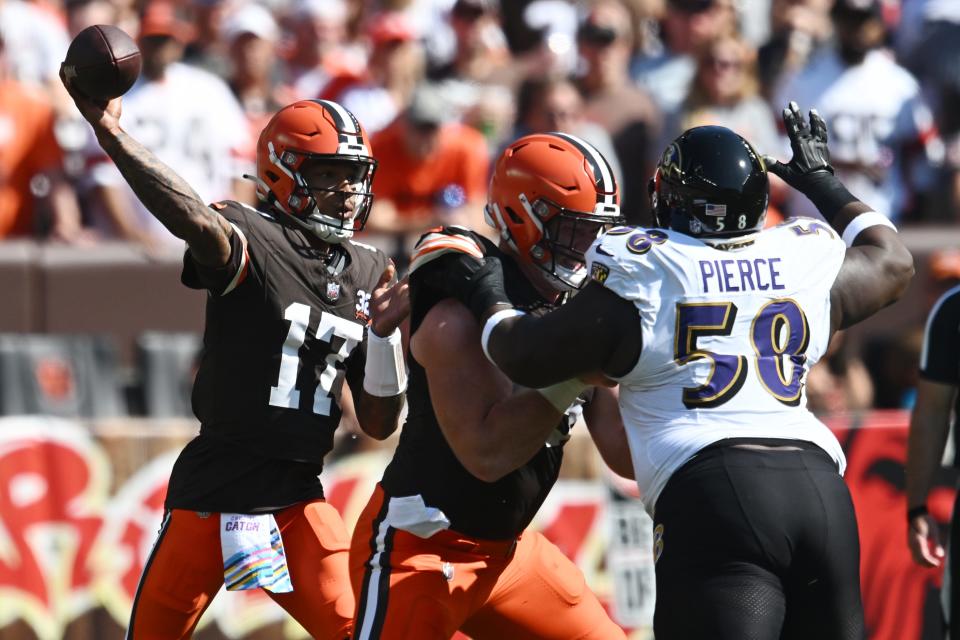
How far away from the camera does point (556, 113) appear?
8180 millimetres

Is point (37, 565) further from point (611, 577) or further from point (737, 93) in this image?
point (737, 93)

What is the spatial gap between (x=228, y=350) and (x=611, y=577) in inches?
103

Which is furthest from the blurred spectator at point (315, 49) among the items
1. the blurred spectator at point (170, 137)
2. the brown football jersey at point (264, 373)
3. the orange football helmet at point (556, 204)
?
the orange football helmet at point (556, 204)

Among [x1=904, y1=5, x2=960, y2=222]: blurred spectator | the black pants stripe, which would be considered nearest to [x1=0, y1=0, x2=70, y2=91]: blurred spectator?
[x1=904, y1=5, x2=960, y2=222]: blurred spectator

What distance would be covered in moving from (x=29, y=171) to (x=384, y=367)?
423cm

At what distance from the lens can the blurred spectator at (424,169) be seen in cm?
817

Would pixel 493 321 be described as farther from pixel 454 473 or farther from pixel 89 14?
pixel 89 14

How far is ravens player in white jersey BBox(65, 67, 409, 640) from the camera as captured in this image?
4.65 meters

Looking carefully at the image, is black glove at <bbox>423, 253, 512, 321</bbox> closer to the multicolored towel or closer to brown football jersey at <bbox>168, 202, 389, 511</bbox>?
brown football jersey at <bbox>168, 202, 389, 511</bbox>

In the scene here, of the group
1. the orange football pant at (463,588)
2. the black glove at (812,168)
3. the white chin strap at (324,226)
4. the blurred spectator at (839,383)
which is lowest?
the blurred spectator at (839,383)

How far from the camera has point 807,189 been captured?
430cm

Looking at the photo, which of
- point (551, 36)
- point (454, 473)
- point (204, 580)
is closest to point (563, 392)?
point (454, 473)

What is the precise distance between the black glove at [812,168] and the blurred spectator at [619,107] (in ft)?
12.9

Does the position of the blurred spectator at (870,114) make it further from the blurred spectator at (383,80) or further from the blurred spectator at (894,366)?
the blurred spectator at (383,80)
